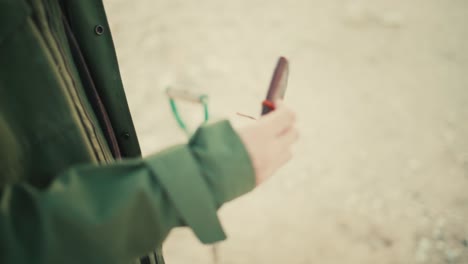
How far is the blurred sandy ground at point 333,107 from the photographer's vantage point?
5.05 ft

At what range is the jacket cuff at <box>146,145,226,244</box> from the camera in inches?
19.0

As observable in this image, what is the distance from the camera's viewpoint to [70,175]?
45 cm

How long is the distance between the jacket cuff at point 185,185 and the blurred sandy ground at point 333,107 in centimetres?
110

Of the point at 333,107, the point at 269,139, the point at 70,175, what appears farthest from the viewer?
the point at 333,107

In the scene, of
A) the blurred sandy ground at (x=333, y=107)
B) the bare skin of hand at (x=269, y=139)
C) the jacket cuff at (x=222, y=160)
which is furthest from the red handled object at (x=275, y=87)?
the blurred sandy ground at (x=333, y=107)

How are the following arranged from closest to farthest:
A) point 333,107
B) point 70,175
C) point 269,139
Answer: point 70,175 < point 269,139 < point 333,107

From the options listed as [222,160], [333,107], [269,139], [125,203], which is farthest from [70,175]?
[333,107]

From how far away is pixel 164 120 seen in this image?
6.47 feet

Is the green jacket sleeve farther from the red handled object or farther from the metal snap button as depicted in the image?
the metal snap button

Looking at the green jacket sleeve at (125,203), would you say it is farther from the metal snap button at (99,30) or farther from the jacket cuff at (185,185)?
the metal snap button at (99,30)

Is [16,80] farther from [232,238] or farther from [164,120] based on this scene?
[164,120]

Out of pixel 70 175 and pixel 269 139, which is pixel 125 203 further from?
pixel 269 139

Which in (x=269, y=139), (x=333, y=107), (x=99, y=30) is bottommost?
(x=333, y=107)

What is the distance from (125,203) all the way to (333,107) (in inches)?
67.7
